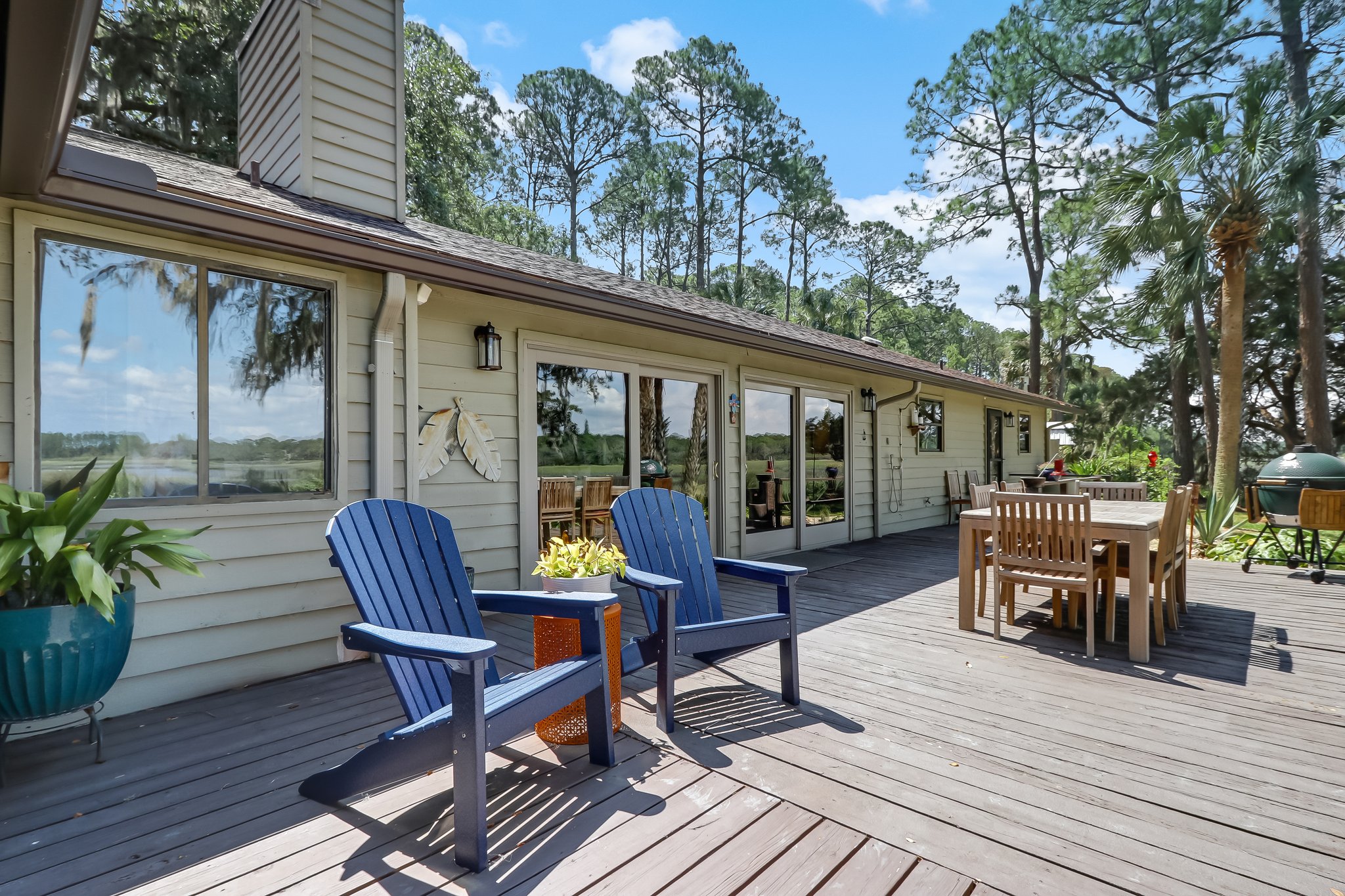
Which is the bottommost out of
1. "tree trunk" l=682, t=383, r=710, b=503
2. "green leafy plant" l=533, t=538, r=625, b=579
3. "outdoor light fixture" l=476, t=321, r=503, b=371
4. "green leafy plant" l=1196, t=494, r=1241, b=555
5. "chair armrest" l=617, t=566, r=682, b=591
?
"green leafy plant" l=1196, t=494, r=1241, b=555

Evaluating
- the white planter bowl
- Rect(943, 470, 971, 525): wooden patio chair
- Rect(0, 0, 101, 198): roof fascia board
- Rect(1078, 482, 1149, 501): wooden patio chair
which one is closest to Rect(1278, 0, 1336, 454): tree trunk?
Rect(943, 470, 971, 525): wooden patio chair

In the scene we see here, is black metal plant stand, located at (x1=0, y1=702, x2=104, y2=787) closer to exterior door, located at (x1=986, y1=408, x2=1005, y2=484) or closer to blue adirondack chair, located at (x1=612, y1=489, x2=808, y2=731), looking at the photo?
blue adirondack chair, located at (x1=612, y1=489, x2=808, y2=731)

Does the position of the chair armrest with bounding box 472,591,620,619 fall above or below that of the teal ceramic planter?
above

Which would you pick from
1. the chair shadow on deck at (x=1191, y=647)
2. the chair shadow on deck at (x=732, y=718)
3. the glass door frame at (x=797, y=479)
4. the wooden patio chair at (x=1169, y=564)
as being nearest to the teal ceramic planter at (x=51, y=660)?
Answer: the chair shadow on deck at (x=732, y=718)

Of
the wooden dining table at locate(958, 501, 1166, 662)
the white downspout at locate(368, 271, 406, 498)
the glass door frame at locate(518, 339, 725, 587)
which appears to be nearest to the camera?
the wooden dining table at locate(958, 501, 1166, 662)

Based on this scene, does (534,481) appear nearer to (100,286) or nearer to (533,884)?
(100,286)

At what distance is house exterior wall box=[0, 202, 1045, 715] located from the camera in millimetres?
2660

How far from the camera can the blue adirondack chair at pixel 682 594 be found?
2.63 metres

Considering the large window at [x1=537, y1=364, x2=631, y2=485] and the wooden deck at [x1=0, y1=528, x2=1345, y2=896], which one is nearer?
the wooden deck at [x1=0, y1=528, x2=1345, y2=896]

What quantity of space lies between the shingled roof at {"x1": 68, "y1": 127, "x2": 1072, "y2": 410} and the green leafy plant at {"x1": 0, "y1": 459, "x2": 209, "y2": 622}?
4.14 ft

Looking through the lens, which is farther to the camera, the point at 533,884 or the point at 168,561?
the point at 168,561

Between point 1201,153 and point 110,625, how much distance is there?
10146mm

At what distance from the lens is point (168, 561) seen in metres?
2.46

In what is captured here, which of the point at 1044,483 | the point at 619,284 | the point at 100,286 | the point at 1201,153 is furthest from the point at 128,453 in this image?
the point at 1201,153
